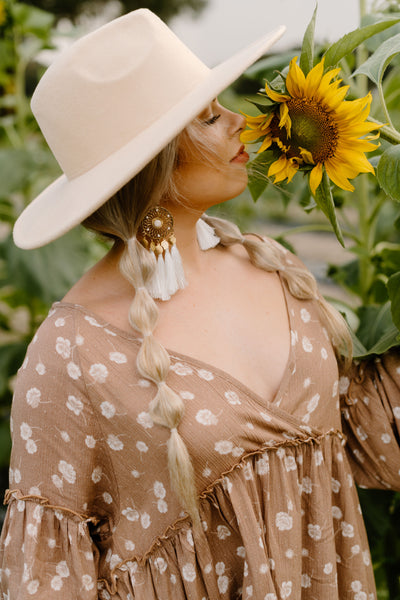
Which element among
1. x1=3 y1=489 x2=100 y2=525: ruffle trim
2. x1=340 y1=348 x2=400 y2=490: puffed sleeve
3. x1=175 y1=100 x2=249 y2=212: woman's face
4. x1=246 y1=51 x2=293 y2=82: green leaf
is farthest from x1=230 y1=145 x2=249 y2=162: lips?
x1=3 y1=489 x2=100 y2=525: ruffle trim

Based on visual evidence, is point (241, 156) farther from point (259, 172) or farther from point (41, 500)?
point (41, 500)

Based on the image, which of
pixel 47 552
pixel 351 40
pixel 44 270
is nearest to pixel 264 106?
pixel 351 40

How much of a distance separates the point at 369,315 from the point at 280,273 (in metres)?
0.27

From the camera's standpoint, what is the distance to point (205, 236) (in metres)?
1.10

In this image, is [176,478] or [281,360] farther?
[281,360]

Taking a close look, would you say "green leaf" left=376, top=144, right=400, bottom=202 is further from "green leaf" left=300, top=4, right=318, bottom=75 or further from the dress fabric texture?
the dress fabric texture

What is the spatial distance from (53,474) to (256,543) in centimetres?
31

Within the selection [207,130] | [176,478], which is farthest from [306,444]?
[207,130]

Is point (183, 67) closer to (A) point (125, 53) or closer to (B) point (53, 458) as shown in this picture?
(A) point (125, 53)

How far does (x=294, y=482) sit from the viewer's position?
0.99m

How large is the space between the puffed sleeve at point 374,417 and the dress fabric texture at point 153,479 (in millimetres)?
112

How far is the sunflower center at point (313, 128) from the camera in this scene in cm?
78

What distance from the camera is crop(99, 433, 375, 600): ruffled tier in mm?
945

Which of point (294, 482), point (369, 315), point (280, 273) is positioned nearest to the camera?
point (294, 482)
